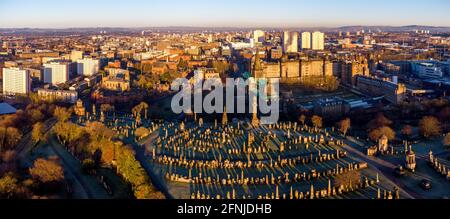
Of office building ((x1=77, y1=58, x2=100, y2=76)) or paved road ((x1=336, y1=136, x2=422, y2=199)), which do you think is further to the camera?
office building ((x1=77, y1=58, x2=100, y2=76))

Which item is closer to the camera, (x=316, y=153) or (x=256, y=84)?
(x=316, y=153)

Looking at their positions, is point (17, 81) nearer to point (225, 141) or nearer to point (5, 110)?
point (5, 110)

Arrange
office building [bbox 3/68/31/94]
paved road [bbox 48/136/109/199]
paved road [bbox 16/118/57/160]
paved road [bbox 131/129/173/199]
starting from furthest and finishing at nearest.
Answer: office building [bbox 3/68/31/94] → paved road [bbox 16/118/57/160] → paved road [bbox 48/136/109/199] → paved road [bbox 131/129/173/199]

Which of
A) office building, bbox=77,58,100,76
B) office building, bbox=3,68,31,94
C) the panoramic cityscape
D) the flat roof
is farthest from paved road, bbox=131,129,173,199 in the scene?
office building, bbox=77,58,100,76

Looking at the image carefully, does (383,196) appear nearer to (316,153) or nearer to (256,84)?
Result: (316,153)

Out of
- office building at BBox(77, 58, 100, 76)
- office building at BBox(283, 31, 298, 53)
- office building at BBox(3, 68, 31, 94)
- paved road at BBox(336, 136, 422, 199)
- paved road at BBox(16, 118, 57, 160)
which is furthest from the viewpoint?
office building at BBox(283, 31, 298, 53)

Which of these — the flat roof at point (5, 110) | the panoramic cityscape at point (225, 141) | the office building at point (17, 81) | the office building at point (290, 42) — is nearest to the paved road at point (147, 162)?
the panoramic cityscape at point (225, 141)

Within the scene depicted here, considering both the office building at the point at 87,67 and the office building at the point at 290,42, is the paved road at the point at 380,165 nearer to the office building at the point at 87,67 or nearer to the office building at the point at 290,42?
the office building at the point at 87,67

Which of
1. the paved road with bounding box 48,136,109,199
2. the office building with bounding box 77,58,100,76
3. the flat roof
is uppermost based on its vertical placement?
the office building with bounding box 77,58,100,76

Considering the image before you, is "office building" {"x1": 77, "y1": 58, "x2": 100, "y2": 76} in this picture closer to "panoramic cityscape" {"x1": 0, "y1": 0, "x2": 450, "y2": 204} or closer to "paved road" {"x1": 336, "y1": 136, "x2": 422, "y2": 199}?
"panoramic cityscape" {"x1": 0, "y1": 0, "x2": 450, "y2": 204}


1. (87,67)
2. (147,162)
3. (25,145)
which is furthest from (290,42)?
(147,162)
